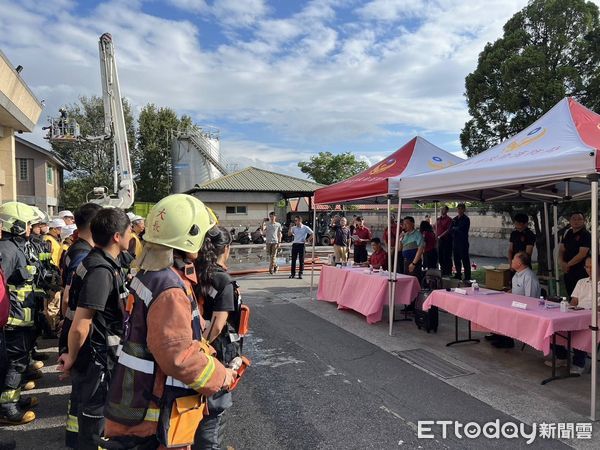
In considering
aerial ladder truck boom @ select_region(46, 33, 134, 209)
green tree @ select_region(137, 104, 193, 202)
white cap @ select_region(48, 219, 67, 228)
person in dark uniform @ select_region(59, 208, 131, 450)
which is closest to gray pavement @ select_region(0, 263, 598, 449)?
person in dark uniform @ select_region(59, 208, 131, 450)

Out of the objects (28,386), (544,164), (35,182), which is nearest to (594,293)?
(544,164)

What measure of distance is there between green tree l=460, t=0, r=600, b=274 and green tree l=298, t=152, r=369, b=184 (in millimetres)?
34560

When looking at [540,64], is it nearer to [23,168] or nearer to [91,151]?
[23,168]

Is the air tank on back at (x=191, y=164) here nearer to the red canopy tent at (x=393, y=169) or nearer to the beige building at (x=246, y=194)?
the beige building at (x=246, y=194)

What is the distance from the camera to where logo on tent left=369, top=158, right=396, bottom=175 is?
7.56 meters

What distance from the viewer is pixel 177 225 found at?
1.88 m

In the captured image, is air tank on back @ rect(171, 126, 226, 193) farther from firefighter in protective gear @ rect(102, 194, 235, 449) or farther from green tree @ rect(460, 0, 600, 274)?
firefighter in protective gear @ rect(102, 194, 235, 449)

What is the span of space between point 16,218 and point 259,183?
915 inches

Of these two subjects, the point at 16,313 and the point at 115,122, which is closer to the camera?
the point at 16,313

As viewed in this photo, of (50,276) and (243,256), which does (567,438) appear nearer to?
(50,276)

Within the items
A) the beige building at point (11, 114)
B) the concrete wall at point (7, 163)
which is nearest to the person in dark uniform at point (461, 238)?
the beige building at point (11, 114)

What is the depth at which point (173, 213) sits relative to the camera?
1897 millimetres

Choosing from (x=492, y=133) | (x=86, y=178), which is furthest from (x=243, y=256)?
(x=86, y=178)

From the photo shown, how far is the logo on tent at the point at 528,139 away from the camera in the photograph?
16.6ft
